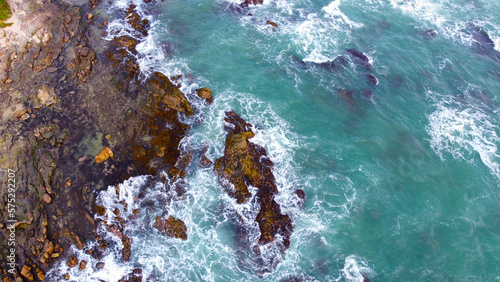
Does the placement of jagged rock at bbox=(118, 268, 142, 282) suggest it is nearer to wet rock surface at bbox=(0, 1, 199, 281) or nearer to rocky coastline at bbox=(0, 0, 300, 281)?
rocky coastline at bbox=(0, 0, 300, 281)

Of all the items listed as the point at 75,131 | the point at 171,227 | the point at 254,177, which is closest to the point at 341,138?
the point at 254,177

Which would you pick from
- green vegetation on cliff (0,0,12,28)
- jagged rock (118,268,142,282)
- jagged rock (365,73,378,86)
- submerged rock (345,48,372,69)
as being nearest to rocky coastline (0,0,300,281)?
green vegetation on cliff (0,0,12,28)

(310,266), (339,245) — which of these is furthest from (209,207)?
(339,245)

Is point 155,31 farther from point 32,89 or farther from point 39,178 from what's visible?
point 39,178

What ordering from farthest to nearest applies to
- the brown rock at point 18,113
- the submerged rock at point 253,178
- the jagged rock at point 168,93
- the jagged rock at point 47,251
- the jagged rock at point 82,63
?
the jagged rock at point 82,63, the jagged rock at point 168,93, the brown rock at point 18,113, the submerged rock at point 253,178, the jagged rock at point 47,251

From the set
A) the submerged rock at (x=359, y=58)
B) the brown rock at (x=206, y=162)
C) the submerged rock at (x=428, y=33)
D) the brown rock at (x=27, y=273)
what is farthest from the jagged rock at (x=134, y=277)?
the submerged rock at (x=428, y=33)

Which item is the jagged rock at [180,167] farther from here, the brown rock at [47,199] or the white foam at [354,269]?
the white foam at [354,269]
